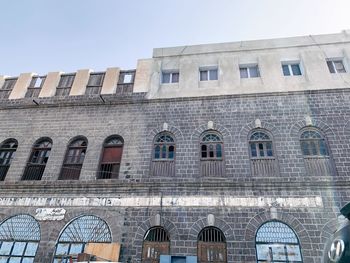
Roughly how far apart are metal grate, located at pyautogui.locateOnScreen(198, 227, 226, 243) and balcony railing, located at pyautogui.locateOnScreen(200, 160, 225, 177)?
2181 mm

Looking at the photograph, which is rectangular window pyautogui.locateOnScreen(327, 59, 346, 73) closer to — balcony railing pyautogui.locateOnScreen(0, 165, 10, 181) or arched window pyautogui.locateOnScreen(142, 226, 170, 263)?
arched window pyautogui.locateOnScreen(142, 226, 170, 263)

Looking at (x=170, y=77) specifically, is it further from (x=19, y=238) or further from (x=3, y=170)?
(x=19, y=238)

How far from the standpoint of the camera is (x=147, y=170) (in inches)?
445

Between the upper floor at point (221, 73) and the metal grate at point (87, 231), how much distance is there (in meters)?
6.41

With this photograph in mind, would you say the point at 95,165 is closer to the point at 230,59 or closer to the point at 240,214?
the point at 240,214

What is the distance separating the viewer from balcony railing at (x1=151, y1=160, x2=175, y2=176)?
11.2m

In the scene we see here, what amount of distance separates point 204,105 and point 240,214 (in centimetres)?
536

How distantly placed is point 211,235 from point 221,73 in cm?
784

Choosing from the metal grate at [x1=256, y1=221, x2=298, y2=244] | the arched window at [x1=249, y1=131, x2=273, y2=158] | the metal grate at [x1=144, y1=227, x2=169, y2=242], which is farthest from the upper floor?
the metal grate at [x1=144, y1=227, x2=169, y2=242]

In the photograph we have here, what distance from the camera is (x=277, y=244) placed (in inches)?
364

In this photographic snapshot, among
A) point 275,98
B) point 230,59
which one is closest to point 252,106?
point 275,98

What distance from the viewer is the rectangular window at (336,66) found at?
1291cm

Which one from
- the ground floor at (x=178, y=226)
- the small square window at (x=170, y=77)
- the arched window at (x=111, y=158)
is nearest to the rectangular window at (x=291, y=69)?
the small square window at (x=170, y=77)

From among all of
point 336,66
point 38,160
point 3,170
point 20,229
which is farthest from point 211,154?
point 3,170
